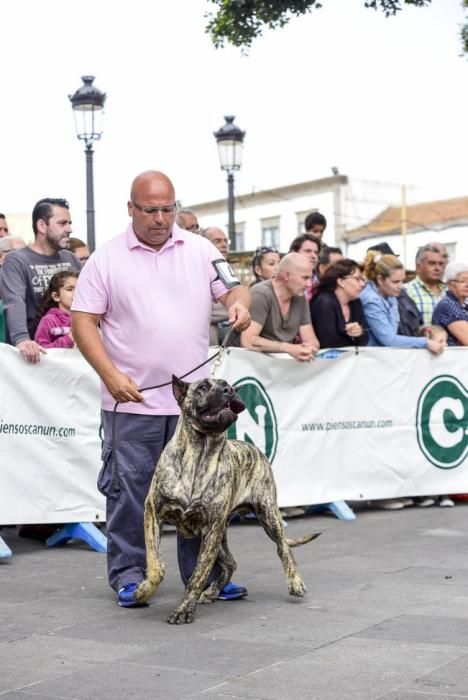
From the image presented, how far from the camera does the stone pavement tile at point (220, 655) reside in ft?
15.9

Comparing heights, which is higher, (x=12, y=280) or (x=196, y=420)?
(x=12, y=280)

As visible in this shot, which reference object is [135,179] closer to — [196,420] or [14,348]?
[196,420]

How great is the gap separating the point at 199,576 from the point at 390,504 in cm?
484

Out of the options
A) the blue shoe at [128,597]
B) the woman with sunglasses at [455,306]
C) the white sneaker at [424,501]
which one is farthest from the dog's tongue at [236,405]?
the woman with sunglasses at [455,306]

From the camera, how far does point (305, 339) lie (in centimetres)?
993

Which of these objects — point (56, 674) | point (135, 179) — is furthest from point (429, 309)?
point (56, 674)

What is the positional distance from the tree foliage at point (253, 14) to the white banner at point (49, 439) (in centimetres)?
940

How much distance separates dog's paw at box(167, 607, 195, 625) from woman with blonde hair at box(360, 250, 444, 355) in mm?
5230

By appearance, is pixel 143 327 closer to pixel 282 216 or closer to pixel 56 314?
pixel 56 314

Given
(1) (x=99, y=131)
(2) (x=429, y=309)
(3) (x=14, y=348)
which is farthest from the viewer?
(1) (x=99, y=131)

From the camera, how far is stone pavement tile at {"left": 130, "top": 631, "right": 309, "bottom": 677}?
15.9 feet

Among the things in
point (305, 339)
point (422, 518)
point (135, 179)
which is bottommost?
point (422, 518)

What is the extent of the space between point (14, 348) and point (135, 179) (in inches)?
92.4

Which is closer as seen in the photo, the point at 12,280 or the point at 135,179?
the point at 135,179
